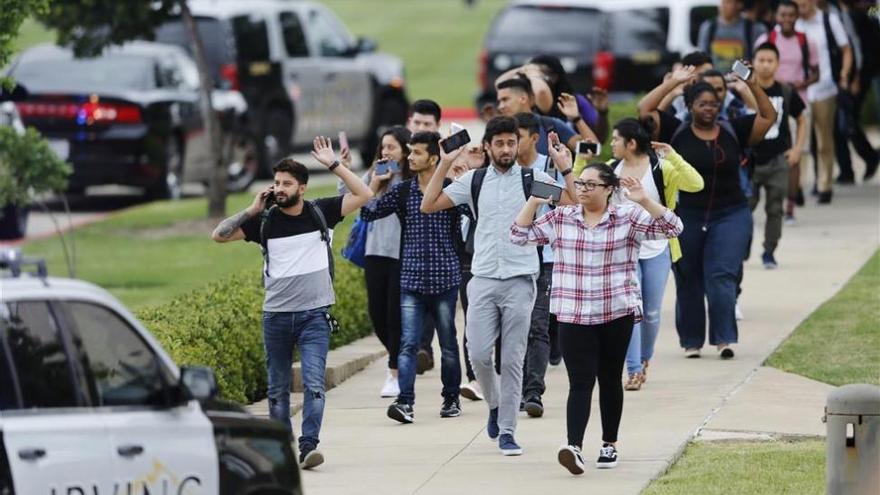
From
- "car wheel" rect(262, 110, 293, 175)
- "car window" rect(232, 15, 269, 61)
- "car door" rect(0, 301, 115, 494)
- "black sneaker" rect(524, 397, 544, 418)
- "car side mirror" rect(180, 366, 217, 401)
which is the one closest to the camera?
"car door" rect(0, 301, 115, 494)

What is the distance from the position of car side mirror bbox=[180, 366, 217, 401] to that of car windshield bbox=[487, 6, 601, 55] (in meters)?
20.4

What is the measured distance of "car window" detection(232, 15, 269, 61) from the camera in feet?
81.0

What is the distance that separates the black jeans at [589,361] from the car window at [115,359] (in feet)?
10.1

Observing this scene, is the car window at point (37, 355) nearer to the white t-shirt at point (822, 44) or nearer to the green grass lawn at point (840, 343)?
the green grass lawn at point (840, 343)

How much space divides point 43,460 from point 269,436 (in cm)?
95

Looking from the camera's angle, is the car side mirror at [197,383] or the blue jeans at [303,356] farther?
the blue jeans at [303,356]

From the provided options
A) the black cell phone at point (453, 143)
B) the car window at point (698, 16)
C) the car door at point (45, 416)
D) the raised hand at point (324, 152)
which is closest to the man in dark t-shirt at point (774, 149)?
the black cell phone at point (453, 143)

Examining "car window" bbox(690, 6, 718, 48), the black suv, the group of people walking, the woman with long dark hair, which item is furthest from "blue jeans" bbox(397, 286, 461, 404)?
"car window" bbox(690, 6, 718, 48)

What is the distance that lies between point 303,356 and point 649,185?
8.71 feet

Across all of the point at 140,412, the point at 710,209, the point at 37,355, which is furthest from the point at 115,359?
the point at 710,209

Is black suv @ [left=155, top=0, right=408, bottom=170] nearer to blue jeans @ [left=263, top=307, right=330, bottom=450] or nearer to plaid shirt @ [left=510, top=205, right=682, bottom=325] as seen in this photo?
blue jeans @ [left=263, top=307, right=330, bottom=450]

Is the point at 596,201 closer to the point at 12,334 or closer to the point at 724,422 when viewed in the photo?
the point at 724,422

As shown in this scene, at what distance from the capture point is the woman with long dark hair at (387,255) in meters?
11.9

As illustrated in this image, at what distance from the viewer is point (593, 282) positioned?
9.90 metres
